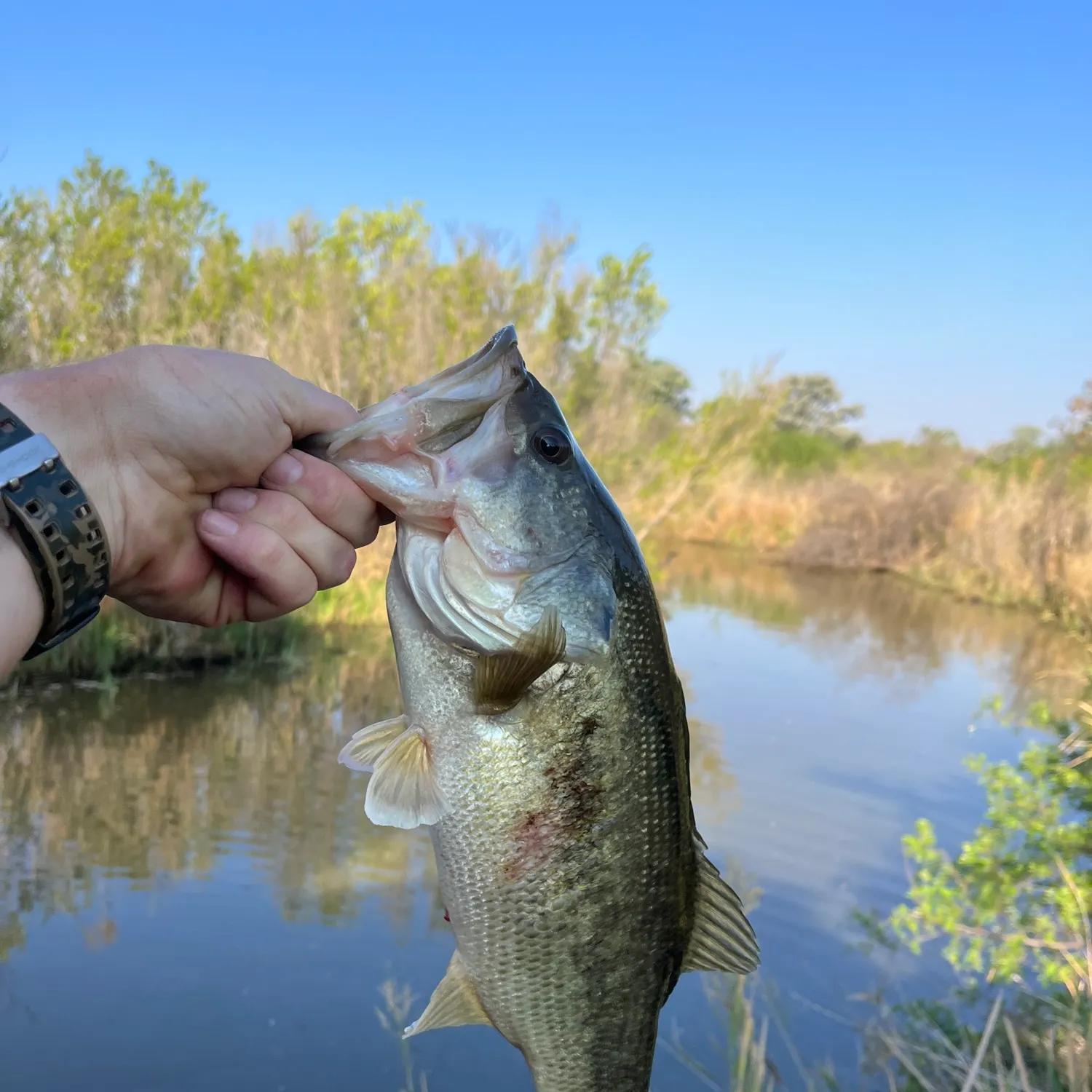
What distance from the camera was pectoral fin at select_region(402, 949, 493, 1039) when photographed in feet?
5.85

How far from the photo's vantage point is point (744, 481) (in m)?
26.0

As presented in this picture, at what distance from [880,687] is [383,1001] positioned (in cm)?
934

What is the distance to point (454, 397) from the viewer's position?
1761 millimetres

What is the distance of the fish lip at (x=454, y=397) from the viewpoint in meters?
1.75

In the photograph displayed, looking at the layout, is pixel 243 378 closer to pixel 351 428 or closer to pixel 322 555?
pixel 351 428

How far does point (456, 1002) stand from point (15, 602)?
1.11 meters

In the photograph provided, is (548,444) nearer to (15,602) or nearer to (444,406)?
(444,406)

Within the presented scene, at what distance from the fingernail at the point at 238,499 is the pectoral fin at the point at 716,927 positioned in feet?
3.89

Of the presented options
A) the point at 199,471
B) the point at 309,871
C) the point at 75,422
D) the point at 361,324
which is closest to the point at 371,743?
the point at 199,471

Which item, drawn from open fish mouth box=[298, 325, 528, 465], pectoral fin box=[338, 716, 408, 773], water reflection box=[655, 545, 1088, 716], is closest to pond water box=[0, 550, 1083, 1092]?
water reflection box=[655, 545, 1088, 716]

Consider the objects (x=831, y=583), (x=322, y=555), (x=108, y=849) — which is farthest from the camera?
(x=831, y=583)

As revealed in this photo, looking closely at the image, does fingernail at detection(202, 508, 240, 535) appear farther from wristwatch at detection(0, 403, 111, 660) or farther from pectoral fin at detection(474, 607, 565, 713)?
pectoral fin at detection(474, 607, 565, 713)

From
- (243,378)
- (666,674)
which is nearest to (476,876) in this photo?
(666,674)

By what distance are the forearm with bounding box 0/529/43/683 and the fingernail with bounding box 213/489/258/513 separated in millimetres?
460
